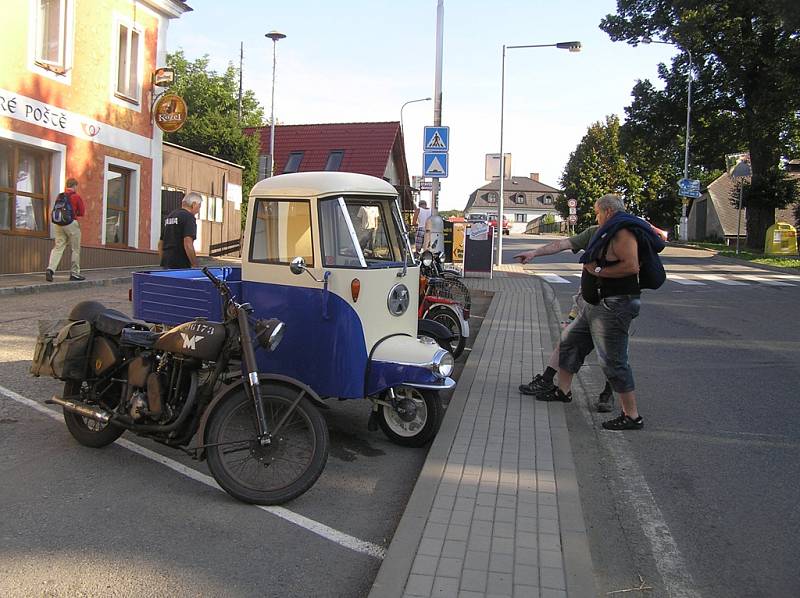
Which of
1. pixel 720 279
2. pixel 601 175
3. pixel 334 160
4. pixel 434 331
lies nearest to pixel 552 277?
pixel 720 279

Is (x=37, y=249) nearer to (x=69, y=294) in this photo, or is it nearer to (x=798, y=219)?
(x=69, y=294)

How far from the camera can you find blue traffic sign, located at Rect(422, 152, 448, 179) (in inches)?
540

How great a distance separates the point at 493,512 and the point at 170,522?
5.71 feet

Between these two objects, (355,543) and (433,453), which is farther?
(433,453)

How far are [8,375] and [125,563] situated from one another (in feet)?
13.7

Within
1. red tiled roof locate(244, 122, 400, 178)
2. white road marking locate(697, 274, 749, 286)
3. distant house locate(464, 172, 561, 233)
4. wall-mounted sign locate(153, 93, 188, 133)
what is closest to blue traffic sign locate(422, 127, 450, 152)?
wall-mounted sign locate(153, 93, 188, 133)

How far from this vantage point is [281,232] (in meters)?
5.30

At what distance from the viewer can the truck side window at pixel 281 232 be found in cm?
515

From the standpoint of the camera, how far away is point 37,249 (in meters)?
15.1

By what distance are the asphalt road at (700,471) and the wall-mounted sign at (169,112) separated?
43.7 feet

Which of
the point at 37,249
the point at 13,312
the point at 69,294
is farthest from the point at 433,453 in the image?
the point at 37,249

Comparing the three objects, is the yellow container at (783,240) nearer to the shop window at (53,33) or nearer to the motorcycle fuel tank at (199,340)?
the shop window at (53,33)

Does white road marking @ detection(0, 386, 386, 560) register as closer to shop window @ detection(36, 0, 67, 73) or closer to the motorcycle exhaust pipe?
the motorcycle exhaust pipe

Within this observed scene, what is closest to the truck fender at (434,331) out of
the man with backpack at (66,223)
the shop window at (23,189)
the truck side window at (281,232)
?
the truck side window at (281,232)
